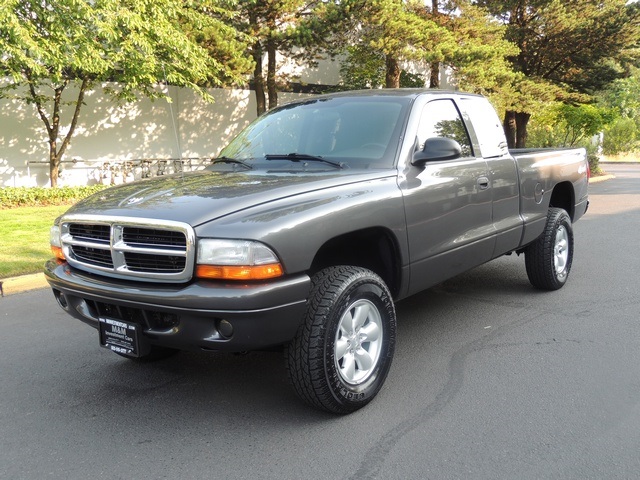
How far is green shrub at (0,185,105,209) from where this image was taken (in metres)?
13.1

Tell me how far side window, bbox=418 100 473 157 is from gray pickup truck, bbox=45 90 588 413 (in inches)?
0.6

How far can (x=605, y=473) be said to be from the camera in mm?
2750

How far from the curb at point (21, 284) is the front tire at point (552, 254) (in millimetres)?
5167

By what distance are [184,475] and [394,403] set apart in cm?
131

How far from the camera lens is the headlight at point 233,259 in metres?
2.87

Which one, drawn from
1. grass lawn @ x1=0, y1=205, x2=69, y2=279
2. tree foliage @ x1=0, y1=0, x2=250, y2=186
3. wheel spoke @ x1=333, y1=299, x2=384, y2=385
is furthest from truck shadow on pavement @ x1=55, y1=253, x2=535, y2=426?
tree foliage @ x1=0, y1=0, x2=250, y2=186

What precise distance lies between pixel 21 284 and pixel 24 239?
2.59m

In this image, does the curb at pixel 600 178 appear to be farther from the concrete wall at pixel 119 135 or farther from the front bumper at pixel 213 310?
the front bumper at pixel 213 310

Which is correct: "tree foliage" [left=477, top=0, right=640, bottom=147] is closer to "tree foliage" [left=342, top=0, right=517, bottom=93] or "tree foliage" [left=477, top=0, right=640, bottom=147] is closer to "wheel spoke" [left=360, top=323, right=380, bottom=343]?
"tree foliage" [left=342, top=0, right=517, bottom=93]

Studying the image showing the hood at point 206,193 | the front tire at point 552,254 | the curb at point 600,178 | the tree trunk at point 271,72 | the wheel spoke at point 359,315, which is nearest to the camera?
the hood at point 206,193

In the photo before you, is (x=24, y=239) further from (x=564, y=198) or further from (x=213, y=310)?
(x=564, y=198)

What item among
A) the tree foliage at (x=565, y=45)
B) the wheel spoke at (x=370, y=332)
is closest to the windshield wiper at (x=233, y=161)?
the wheel spoke at (x=370, y=332)

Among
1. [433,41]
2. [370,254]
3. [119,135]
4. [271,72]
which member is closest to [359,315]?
[370,254]

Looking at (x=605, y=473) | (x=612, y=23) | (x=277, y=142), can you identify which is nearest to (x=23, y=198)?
(x=277, y=142)
